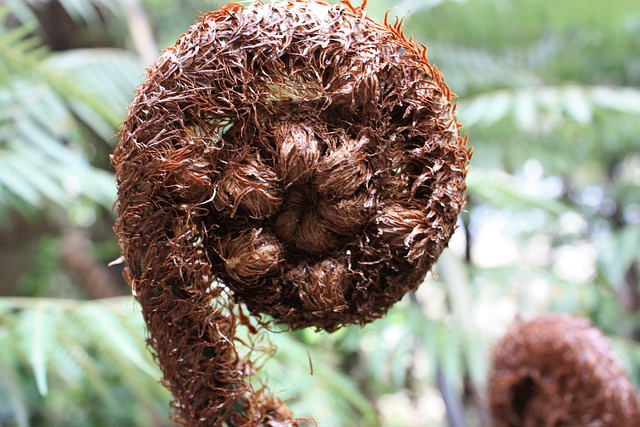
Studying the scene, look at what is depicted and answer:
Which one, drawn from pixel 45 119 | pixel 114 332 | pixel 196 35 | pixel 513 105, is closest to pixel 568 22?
pixel 513 105

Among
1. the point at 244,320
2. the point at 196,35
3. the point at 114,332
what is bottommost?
the point at 114,332

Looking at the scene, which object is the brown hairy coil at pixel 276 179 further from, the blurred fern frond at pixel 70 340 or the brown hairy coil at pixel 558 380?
the brown hairy coil at pixel 558 380

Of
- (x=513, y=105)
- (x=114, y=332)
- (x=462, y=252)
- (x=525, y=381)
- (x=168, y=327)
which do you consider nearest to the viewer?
(x=168, y=327)

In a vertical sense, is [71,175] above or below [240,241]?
below

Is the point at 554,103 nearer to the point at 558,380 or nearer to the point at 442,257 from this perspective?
the point at 442,257

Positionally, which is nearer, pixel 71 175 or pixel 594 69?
pixel 71 175

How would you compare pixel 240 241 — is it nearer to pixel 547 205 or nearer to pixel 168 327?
pixel 168 327
